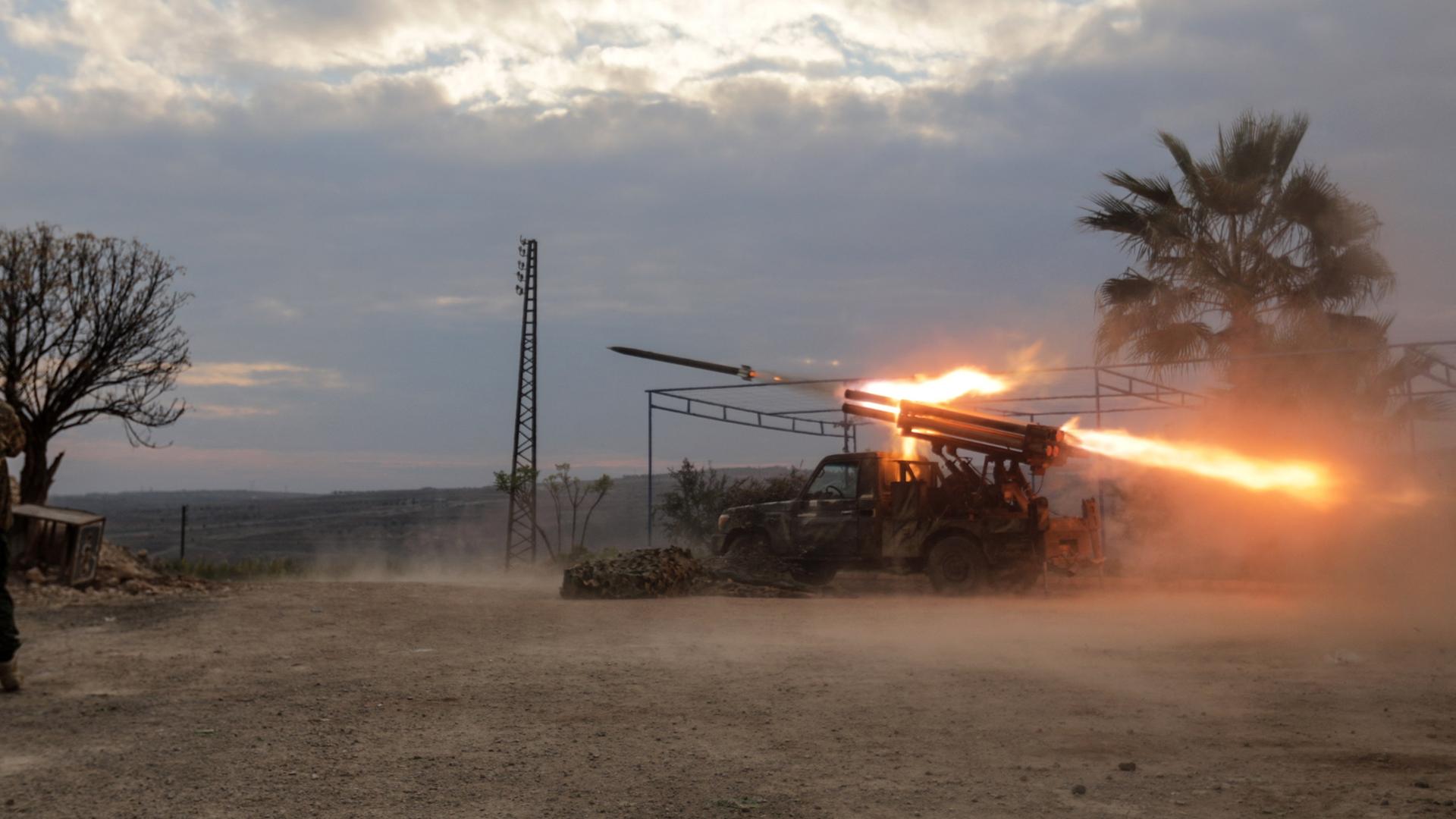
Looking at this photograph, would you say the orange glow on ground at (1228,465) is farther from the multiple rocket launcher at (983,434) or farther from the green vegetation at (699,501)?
the green vegetation at (699,501)

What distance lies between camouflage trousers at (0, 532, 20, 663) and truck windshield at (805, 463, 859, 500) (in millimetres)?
10592

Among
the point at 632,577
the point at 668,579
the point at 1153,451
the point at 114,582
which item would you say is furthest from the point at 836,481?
the point at 114,582

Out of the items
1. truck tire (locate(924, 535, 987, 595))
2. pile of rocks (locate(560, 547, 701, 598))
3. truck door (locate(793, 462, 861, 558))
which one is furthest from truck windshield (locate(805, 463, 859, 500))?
pile of rocks (locate(560, 547, 701, 598))

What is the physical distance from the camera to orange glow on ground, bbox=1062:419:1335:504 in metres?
17.0

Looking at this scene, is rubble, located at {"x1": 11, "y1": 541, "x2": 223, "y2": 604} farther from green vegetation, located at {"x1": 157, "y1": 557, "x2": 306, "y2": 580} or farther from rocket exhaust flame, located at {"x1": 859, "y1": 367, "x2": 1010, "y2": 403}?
rocket exhaust flame, located at {"x1": 859, "y1": 367, "x2": 1010, "y2": 403}

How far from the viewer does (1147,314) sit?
1980 centimetres

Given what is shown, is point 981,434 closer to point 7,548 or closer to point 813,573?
point 813,573

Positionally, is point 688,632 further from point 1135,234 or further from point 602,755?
point 1135,234

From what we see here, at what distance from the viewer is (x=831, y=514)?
52.1 feet

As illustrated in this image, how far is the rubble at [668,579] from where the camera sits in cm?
1519

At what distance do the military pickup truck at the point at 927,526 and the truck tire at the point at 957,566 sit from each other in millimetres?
12

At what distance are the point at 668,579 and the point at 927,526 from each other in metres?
3.75

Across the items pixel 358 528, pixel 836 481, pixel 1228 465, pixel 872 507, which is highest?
pixel 1228 465

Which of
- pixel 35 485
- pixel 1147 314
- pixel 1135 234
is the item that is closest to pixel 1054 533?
pixel 1147 314
